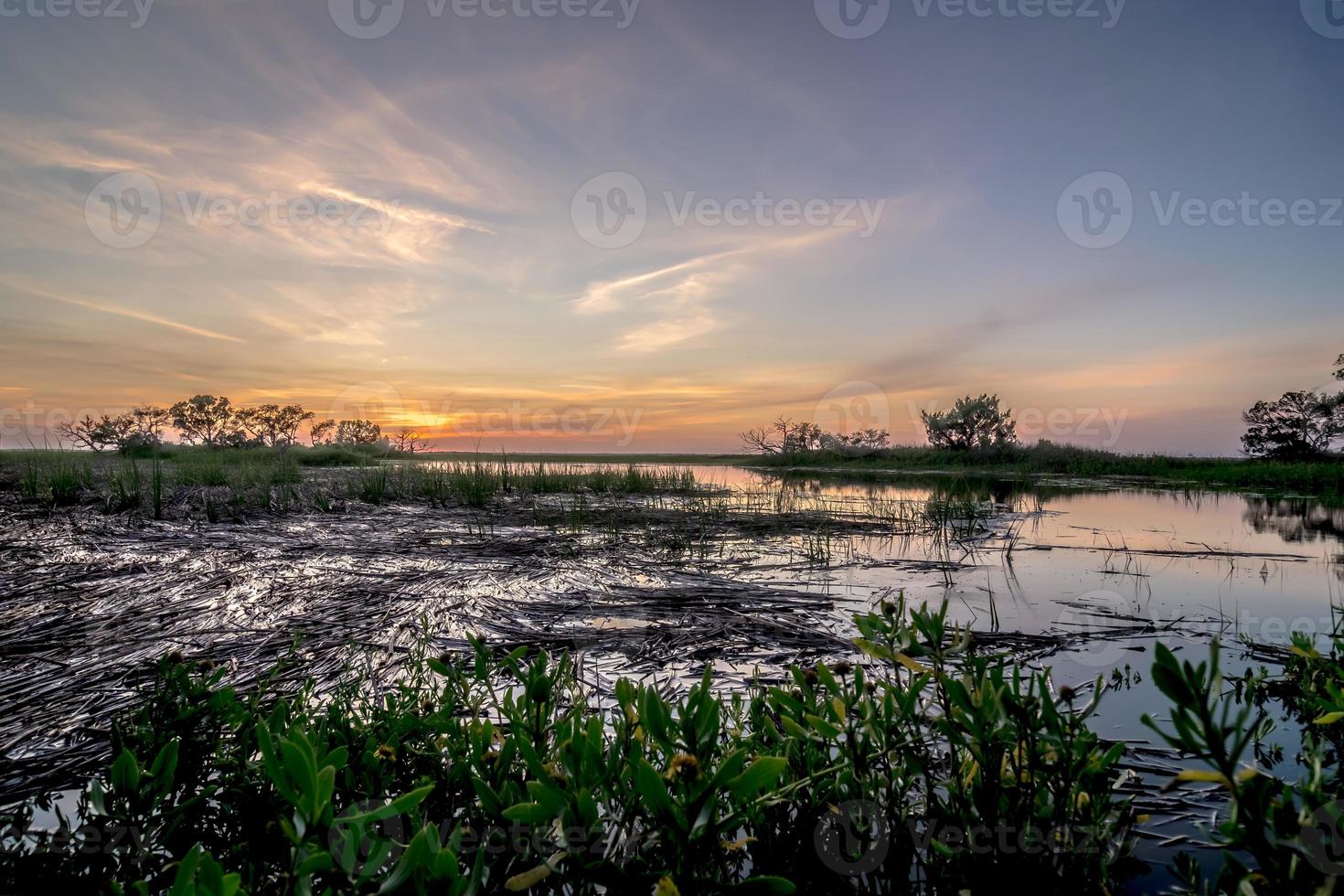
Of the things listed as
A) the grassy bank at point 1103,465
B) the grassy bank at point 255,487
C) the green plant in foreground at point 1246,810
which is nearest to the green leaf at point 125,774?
the green plant in foreground at point 1246,810

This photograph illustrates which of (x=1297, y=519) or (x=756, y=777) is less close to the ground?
(x=756, y=777)

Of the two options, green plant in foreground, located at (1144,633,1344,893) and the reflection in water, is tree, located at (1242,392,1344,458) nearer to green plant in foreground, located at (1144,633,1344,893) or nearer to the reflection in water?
the reflection in water

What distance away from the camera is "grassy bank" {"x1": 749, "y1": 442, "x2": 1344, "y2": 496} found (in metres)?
17.5

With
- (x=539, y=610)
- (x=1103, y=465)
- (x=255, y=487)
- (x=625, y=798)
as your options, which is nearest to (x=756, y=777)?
(x=625, y=798)

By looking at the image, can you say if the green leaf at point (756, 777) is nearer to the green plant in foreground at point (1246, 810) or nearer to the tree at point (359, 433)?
the green plant in foreground at point (1246, 810)

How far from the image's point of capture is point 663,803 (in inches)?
38.0

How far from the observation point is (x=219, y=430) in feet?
114

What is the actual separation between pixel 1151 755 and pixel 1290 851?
1.14 meters

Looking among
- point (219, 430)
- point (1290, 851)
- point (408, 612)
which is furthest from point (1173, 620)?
point (219, 430)

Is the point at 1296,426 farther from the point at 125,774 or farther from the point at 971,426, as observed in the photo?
the point at 125,774

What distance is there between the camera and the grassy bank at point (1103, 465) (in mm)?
17547

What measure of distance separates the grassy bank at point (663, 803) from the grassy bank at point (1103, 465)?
19.6 metres

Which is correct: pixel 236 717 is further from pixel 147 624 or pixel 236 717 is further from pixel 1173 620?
pixel 1173 620

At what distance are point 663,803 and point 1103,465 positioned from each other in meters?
29.1
